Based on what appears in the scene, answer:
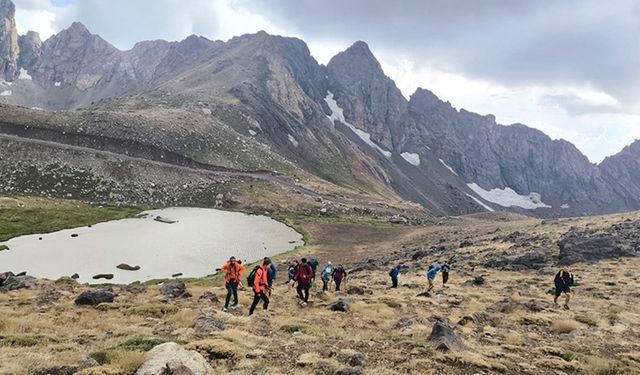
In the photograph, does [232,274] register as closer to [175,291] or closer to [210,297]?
[210,297]

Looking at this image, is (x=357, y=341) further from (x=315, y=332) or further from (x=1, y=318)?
(x=1, y=318)

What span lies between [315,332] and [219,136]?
168m

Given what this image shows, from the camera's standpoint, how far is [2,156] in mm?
113188

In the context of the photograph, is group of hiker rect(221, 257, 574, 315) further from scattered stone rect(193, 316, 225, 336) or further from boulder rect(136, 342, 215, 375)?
boulder rect(136, 342, 215, 375)

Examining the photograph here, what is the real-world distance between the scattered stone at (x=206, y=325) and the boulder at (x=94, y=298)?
8299 millimetres

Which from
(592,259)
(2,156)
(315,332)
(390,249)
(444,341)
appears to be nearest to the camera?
(444,341)

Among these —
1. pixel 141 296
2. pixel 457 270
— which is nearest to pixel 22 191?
pixel 141 296

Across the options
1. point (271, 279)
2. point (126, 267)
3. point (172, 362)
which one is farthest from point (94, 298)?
point (126, 267)

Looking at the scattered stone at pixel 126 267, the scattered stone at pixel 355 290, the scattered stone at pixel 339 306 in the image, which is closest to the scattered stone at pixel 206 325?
the scattered stone at pixel 339 306

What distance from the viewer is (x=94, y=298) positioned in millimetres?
25500

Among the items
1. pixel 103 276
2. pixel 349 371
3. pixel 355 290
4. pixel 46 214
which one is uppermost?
pixel 46 214

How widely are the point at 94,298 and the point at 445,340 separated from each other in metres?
19.6

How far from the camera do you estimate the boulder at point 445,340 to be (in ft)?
56.1

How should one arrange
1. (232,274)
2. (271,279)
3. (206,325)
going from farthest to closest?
(271,279), (232,274), (206,325)
